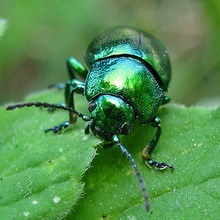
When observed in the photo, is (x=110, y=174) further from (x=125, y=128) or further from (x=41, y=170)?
(x=41, y=170)

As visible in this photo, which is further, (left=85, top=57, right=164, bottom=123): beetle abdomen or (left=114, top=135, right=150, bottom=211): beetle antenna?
(left=85, top=57, right=164, bottom=123): beetle abdomen

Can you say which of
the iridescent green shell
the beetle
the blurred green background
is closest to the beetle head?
the beetle

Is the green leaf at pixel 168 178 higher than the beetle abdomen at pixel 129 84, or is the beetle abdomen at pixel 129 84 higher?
the beetle abdomen at pixel 129 84

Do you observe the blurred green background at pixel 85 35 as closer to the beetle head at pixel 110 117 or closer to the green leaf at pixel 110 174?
the green leaf at pixel 110 174

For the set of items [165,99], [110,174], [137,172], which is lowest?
[110,174]

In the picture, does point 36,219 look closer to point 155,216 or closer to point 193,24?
point 155,216

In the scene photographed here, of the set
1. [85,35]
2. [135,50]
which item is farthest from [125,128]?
[85,35]

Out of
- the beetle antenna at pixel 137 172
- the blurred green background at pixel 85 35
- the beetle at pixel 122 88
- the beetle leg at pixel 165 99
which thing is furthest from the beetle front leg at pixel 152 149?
the blurred green background at pixel 85 35

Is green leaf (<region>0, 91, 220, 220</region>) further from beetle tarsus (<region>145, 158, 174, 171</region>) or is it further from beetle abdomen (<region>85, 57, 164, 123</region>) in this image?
beetle abdomen (<region>85, 57, 164, 123</region>)
